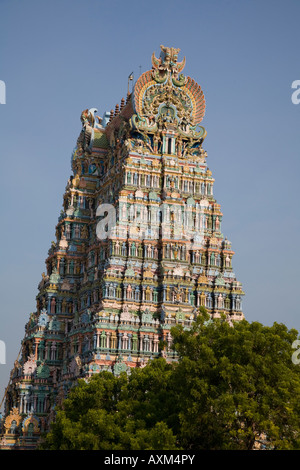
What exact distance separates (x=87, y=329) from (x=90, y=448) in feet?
60.3

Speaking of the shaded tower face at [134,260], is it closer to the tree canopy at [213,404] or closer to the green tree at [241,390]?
the tree canopy at [213,404]

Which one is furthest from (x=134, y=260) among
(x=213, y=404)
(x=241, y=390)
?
(x=213, y=404)

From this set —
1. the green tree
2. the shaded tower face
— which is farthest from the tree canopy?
the shaded tower face

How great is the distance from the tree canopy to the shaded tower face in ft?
42.3

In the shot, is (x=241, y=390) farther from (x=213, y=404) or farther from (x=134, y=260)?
(x=134, y=260)

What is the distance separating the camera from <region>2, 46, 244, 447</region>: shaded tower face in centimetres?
5912

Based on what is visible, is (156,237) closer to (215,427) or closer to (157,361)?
(157,361)

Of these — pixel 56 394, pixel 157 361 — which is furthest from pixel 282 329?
pixel 56 394

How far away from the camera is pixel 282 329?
42062mm

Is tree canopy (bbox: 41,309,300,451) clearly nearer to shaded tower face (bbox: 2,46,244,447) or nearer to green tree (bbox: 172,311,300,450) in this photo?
green tree (bbox: 172,311,300,450)

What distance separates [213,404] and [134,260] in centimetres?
2351

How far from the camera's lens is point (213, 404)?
1547 inches

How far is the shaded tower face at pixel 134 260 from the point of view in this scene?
59.1 metres

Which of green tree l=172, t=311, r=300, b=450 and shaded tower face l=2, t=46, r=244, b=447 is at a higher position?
shaded tower face l=2, t=46, r=244, b=447
